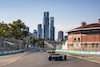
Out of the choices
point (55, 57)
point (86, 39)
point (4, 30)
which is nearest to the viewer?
point (55, 57)

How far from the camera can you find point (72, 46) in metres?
86.0

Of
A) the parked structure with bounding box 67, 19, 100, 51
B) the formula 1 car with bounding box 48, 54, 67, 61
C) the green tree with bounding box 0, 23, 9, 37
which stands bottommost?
the formula 1 car with bounding box 48, 54, 67, 61

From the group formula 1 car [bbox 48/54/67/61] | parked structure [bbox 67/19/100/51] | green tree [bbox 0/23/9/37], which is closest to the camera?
formula 1 car [bbox 48/54/67/61]

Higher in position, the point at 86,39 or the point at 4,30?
the point at 4,30

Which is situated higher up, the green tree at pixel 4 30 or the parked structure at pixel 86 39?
the green tree at pixel 4 30

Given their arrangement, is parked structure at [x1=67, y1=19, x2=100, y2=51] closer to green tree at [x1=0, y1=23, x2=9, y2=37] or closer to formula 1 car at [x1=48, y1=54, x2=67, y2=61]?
green tree at [x1=0, y1=23, x2=9, y2=37]

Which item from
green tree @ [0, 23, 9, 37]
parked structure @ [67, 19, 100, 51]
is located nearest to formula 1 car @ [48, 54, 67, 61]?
parked structure @ [67, 19, 100, 51]

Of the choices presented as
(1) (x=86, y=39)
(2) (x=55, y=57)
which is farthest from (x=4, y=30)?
(2) (x=55, y=57)

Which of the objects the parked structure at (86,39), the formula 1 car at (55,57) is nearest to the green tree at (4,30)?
the parked structure at (86,39)

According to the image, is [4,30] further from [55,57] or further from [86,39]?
[55,57]

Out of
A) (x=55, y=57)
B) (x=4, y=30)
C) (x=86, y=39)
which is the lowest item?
(x=55, y=57)

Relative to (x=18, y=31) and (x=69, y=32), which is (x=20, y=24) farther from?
(x=69, y=32)

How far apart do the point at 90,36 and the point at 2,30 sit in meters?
57.0

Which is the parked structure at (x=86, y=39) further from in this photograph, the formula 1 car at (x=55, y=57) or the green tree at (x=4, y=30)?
the formula 1 car at (x=55, y=57)
